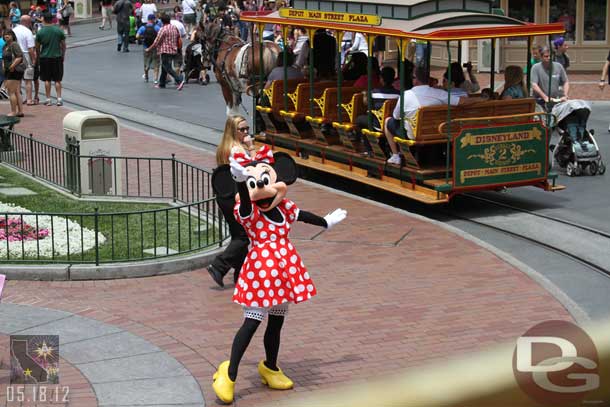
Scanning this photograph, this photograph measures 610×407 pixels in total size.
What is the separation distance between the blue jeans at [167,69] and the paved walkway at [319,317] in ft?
52.2

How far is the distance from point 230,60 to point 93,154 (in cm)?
805

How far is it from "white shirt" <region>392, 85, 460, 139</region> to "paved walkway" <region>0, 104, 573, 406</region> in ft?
5.72

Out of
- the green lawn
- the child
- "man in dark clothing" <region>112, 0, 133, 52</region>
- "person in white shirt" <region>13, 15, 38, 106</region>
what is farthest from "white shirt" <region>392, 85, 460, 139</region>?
the child

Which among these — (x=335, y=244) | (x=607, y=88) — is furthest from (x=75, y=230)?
(x=607, y=88)

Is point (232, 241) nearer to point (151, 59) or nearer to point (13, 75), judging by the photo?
point (13, 75)

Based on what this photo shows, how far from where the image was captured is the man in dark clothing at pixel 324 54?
15812 mm

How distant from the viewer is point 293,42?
20766 mm

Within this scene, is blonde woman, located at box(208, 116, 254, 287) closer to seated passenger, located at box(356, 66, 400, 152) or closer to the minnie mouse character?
the minnie mouse character

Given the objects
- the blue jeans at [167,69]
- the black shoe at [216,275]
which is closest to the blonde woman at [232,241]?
the black shoe at [216,275]

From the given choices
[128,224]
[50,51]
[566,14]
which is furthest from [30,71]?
[566,14]

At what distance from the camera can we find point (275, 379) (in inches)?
265

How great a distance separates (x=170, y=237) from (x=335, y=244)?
1787 mm

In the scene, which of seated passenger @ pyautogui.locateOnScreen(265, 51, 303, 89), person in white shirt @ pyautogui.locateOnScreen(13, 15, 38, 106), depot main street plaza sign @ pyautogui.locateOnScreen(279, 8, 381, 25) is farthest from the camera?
person in white shirt @ pyautogui.locateOnScreen(13, 15, 38, 106)
